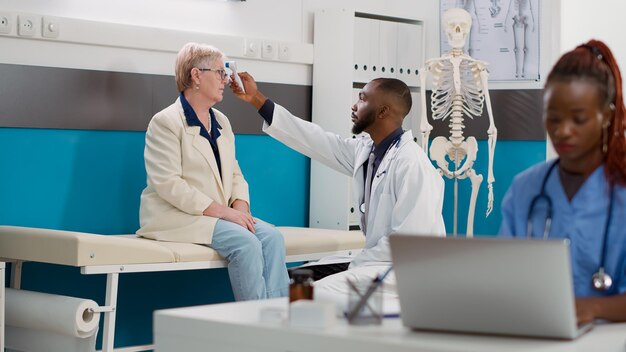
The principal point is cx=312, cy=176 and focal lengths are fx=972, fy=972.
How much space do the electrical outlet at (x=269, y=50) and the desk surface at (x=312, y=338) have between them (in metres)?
2.98

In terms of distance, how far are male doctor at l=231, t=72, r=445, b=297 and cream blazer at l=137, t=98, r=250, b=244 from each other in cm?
29

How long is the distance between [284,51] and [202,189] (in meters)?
1.10

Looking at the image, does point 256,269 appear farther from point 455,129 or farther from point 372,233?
point 455,129

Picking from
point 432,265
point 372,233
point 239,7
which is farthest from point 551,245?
point 239,7

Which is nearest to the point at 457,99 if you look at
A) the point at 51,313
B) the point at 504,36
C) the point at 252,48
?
the point at 504,36

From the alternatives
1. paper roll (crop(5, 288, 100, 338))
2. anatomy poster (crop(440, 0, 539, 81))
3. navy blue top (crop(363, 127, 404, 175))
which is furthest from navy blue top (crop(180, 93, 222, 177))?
anatomy poster (crop(440, 0, 539, 81))

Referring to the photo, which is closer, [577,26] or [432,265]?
[432,265]

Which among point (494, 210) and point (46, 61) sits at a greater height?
point (46, 61)

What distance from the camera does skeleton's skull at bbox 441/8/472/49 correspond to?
4855 mm

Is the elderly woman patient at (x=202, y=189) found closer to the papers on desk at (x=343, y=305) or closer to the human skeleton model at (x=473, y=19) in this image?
the human skeleton model at (x=473, y=19)

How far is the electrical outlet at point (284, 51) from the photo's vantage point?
482 cm

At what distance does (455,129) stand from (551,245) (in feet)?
11.4

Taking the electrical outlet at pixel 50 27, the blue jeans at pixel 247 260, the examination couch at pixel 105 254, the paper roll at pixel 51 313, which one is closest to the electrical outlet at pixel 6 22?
the electrical outlet at pixel 50 27

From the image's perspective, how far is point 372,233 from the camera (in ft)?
12.0
